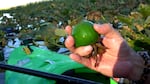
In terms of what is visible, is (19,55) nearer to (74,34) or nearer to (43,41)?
(43,41)

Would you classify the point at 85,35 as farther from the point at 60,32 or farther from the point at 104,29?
the point at 60,32

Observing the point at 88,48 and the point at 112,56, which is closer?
the point at 88,48

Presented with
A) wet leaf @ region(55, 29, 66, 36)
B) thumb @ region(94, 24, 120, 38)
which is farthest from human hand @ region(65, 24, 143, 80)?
wet leaf @ region(55, 29, 66, 36)

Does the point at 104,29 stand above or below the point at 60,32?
above

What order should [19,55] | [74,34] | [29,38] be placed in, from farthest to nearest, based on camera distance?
[29,38], [19,55], [74,34]

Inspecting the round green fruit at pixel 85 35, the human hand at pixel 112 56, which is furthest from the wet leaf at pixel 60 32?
the round green fruit at pixel 85 35

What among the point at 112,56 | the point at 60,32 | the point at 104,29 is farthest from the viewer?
the point at 60,32

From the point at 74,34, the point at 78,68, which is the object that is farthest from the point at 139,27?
the point at 74,34

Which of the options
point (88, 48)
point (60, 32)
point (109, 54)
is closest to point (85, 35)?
point (88, 48)
